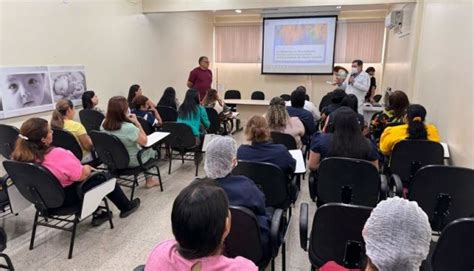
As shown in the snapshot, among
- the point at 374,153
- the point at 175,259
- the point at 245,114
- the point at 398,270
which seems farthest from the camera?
the point at 245,114

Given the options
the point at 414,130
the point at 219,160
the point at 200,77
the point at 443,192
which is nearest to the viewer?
the point at 219,160

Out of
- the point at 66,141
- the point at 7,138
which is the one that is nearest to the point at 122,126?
the point at 66,141

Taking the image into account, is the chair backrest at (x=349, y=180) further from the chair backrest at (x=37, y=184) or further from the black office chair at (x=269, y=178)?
the chair backrest at (x=37, y=184)

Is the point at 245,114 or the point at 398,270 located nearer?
the point at 398,270

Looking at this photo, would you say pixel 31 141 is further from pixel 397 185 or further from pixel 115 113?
pixel 397 185

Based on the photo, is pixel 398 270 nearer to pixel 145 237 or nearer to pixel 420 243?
pixel 420 243

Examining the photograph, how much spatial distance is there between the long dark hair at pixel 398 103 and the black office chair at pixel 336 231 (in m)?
2.36

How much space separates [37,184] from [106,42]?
3.58 meters

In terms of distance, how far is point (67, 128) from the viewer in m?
3.21

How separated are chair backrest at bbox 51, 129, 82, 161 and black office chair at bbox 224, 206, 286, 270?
85.3 inches

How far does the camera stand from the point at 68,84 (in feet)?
14.9

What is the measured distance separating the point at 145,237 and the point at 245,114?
5.06 metres

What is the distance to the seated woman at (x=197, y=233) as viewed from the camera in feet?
3.30

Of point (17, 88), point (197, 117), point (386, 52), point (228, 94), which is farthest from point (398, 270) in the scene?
point (386, 52)
